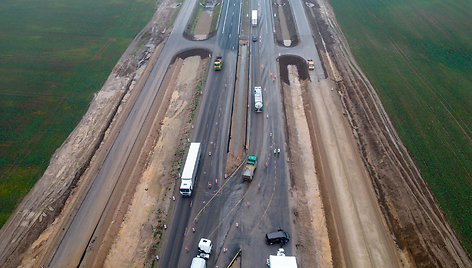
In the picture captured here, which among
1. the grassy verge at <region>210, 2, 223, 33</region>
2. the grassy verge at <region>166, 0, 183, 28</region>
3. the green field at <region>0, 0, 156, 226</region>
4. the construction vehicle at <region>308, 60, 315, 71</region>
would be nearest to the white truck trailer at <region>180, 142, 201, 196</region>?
the green field at <region>0, 0, 156, 226</region>

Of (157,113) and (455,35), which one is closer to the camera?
(157,113)

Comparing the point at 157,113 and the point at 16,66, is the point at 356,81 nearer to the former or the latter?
the point at 157,113

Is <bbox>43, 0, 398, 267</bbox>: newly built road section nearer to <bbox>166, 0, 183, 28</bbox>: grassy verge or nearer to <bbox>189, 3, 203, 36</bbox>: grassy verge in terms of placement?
<bbox>189, 3, 203, 36</bbox>: grassy verge

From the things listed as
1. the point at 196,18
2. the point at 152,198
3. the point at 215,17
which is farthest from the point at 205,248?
→ the point at 196,18

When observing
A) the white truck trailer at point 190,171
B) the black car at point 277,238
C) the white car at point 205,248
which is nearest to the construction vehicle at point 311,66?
the white truck trailer at point 190,171

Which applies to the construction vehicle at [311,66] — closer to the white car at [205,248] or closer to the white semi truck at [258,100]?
the white semi truck at [258,100]

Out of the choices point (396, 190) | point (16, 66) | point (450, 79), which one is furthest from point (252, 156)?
point (16, 66)
